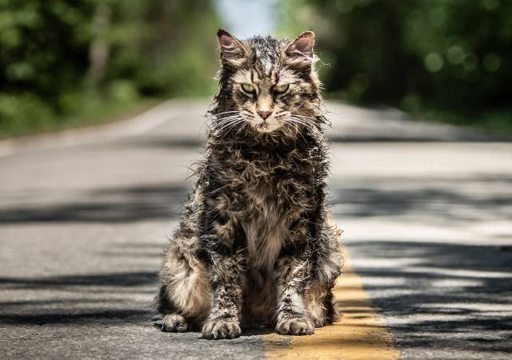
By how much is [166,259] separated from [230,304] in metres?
0.52

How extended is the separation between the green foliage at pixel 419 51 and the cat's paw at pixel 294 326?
1336cm

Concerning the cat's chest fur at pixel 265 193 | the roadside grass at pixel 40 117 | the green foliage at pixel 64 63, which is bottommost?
the cat's chest fur at pixel 265 193

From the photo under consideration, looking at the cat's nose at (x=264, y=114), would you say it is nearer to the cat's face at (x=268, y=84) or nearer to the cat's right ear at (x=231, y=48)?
the cat's face at (x=268, y=84)

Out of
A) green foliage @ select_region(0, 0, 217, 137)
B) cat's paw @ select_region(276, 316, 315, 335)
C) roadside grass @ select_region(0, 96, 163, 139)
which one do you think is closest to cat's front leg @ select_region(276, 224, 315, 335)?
cat's paw @ select_region(276, 316, 315, 335)

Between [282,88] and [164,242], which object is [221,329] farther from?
[164,242]

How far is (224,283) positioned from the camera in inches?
221

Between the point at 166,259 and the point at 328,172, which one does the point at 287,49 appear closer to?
the point at 328,172

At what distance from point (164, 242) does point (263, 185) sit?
15.4ft

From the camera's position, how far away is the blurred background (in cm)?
3922

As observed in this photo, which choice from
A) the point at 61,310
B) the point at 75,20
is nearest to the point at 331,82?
the point at 75,20

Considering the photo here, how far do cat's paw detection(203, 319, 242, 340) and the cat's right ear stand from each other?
3.90ft

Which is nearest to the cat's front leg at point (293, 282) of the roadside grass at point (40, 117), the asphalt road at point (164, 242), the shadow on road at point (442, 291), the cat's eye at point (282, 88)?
the asphalt road at point (164, 242)

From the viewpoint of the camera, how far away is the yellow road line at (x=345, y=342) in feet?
17.5

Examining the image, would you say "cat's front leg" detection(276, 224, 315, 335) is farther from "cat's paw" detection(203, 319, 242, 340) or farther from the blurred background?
the blurred background
